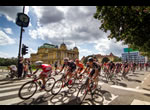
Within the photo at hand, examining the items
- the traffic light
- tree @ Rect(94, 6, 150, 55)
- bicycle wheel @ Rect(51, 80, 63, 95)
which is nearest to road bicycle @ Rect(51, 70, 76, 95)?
bicycle wheel @ Rect(51, 80, 63, 95)

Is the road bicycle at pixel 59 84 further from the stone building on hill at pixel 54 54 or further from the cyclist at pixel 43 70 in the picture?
the stone building on hill at pixel 54 54

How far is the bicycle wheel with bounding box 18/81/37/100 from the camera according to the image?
4.06m

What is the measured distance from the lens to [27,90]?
4379 mm

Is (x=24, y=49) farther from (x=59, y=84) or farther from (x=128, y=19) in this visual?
(x=128, y=19)

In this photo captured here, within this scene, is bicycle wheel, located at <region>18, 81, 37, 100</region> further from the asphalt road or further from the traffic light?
the traffic light

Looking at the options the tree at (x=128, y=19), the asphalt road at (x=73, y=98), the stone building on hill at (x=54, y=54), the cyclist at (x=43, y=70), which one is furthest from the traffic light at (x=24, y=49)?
the stone building on hill at (x=54, y=54)

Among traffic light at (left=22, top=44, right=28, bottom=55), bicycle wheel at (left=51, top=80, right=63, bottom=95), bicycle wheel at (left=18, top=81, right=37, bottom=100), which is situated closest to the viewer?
bicycle wheel at (left=18, top=81, right=37, bottom=100)

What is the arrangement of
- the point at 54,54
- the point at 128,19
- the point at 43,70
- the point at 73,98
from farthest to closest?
the point at 54,54 → the point at 128,19 → the point at 43,70 → the point at 73,98

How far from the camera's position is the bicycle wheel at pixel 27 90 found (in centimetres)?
406

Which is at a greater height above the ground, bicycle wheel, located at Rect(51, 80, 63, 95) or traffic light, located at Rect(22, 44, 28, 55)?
traffic light, located at Rect(22, 44, 28, 55)

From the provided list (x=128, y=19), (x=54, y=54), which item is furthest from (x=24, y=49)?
(x=54, y=54)
